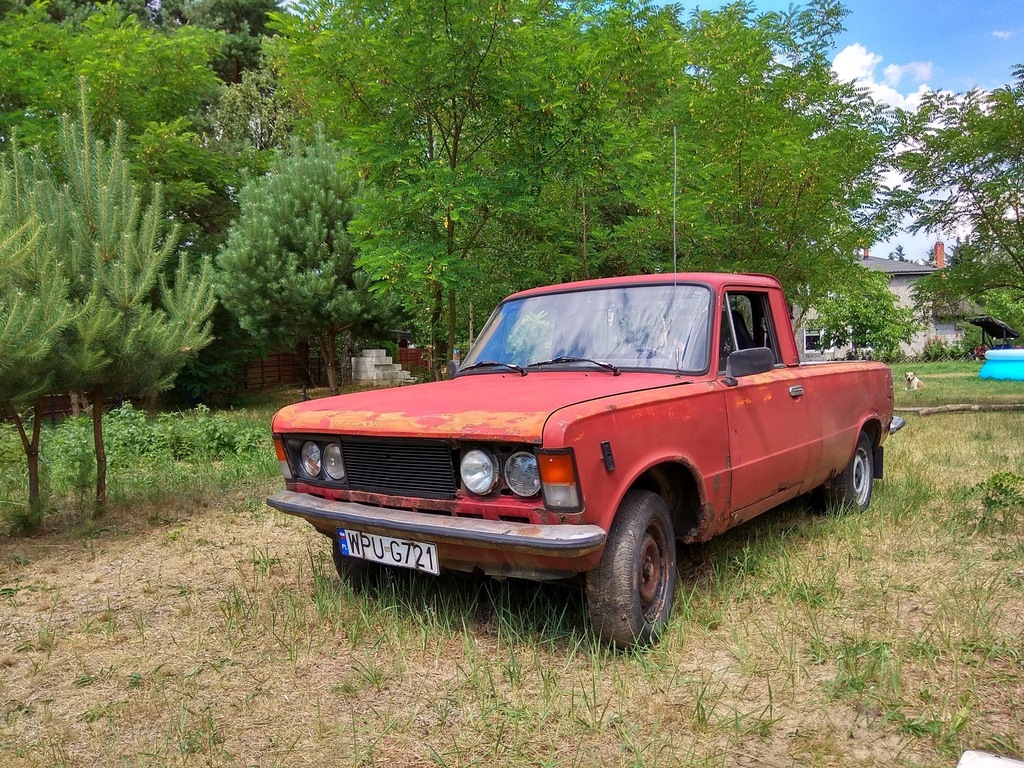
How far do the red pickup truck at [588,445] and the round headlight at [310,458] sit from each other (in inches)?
0.5

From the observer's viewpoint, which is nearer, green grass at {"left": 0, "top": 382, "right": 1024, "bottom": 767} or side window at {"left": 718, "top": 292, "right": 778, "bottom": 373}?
green grass at {"left": 0, "top": 382, "right": 1024, "bottom": 767}

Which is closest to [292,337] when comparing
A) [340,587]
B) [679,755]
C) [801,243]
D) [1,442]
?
[1,442]

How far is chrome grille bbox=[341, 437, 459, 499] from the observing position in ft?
10.6

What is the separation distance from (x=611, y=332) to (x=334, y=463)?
1643mm

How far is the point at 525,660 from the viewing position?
11.0 ft

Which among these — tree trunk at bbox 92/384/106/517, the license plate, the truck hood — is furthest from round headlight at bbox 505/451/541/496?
tree trunk at bbox 92/384/106/517

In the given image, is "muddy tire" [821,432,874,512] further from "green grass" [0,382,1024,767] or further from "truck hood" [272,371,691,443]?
"truck hood" [272,371,691,443]

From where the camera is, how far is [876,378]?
5.83m

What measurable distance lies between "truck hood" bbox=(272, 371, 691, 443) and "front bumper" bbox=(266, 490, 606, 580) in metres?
0.36

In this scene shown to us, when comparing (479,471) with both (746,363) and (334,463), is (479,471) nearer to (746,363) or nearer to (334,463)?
(334,463)

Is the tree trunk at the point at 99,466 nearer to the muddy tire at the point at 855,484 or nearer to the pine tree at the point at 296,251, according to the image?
the muddy tire at the point at 855,484

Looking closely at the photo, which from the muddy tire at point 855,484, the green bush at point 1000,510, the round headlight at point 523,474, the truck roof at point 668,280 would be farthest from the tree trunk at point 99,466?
the green bush at point 1000,510

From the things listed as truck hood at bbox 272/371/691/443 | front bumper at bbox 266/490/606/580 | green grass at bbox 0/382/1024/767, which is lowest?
green grass at bbox 0/382/1024/767

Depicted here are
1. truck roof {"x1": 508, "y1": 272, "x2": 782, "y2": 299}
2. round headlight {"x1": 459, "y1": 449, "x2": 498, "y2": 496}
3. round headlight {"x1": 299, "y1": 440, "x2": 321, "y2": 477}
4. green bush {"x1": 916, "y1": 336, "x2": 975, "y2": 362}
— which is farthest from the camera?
green bush {"x1": 916, "y1": 336, "x2": 975, "y2": 362}
